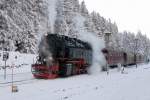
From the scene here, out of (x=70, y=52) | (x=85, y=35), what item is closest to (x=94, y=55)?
(x=85, y=35)

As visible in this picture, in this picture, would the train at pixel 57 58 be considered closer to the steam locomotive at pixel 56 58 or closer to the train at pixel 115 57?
the steam locomotive at pixel 56 58

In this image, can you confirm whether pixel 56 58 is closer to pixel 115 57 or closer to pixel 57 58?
pixel 57 58

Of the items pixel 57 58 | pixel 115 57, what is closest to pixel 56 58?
pixel 57 58

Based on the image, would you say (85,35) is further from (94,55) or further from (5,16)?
(5,16)

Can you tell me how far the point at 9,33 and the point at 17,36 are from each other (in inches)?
109

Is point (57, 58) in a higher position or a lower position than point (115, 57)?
lower

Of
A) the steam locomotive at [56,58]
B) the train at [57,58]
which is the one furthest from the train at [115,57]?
the steam locomotive at [56,58]

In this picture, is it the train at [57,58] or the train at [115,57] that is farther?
the train at [115,57]

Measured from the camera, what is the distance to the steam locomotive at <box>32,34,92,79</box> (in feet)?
85.3

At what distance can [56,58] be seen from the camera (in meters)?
27.1

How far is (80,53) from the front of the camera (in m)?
31.7

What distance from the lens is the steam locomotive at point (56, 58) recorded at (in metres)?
26.0

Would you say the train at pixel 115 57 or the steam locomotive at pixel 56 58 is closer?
the steam locomotive at pixel 56 58

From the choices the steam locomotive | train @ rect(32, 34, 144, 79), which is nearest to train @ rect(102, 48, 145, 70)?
train @ rect(32, 34, 144, 79)
